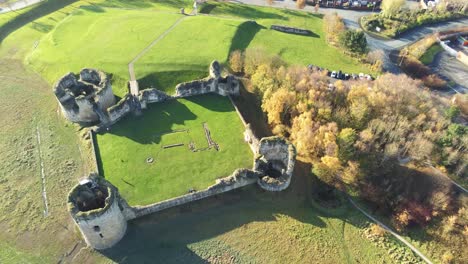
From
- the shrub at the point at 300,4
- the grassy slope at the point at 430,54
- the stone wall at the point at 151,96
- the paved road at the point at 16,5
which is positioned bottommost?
the stone wall at the point at 151,96

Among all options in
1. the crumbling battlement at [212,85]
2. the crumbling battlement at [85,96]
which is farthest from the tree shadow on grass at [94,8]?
the crumbling battlement at [212,85]

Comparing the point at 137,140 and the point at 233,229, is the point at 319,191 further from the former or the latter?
the point at 137,140

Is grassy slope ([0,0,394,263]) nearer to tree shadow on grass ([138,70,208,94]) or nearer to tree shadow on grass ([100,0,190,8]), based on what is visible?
tree shadow on grass ([138,70,208,94])

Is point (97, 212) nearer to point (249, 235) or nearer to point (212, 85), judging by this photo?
point (249, 235)

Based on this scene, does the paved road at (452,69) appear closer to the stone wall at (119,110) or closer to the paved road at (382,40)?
the paved road at (382,40)

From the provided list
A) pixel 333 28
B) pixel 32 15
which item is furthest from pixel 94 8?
pixel 333 28

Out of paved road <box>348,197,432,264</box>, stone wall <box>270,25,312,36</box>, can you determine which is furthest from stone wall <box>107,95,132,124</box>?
stone wall <box>270,25,312,36</box>

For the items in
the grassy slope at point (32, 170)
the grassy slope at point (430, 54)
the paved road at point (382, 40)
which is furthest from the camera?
the paved road at point (382, 40)
